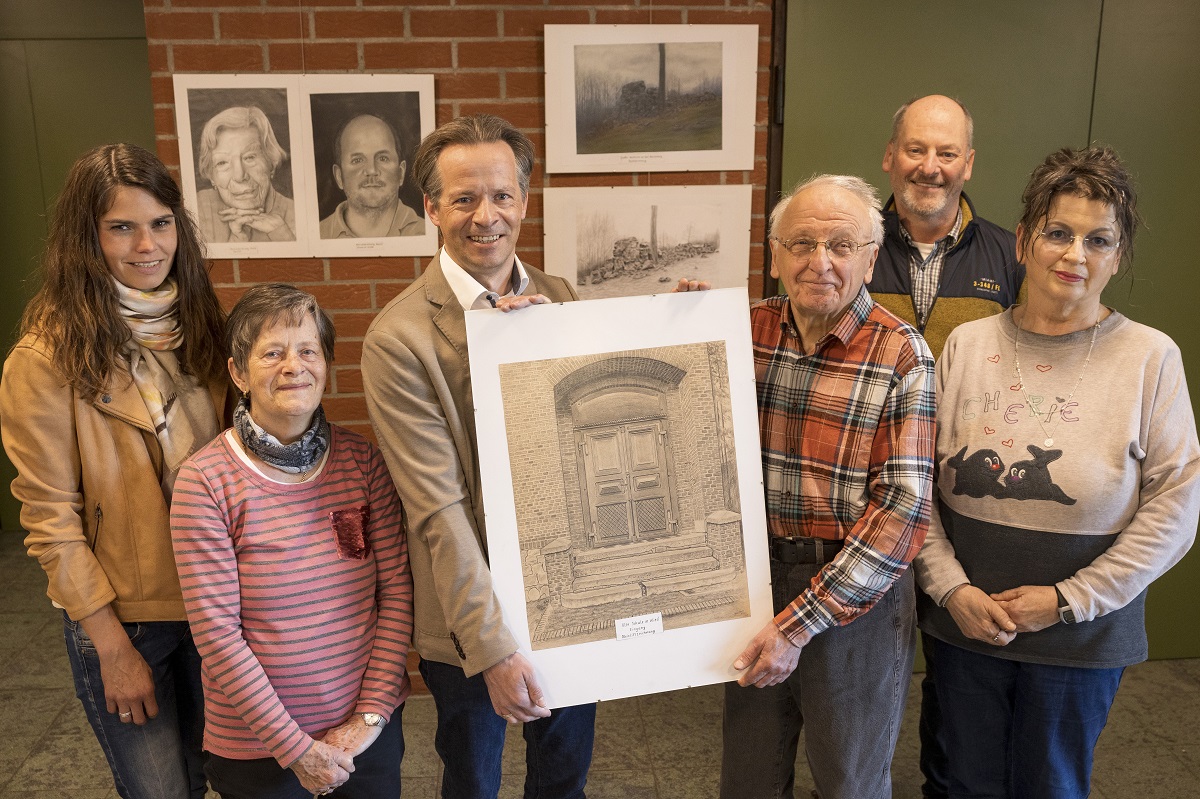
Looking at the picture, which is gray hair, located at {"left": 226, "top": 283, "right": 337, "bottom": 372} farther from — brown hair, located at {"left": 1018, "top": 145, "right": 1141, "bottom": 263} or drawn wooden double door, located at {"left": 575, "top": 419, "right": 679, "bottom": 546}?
brown hair, located at {"left": 1018, "top": 145, "right": 1141, "bottom": 263}

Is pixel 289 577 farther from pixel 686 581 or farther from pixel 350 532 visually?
pixel 686 581

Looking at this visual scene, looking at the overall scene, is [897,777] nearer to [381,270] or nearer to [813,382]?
[813,382]

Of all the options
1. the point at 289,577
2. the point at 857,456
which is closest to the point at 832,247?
the point at 857,456

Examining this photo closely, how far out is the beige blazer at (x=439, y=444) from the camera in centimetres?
163

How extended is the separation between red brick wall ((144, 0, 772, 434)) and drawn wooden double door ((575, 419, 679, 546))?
4.42 ft

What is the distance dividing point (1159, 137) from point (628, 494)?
256 centimetres

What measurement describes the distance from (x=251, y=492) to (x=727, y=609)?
0.98 m

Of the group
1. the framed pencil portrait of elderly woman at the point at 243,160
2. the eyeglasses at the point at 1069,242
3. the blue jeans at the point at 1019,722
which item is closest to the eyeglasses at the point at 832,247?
the eyeglasses at the point at 1069,242

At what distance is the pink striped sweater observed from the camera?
1603 millimetres

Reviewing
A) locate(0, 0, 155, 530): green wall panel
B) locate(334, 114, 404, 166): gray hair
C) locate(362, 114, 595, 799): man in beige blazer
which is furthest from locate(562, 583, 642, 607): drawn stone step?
locate(0, 0, 155, 530): green wall panel

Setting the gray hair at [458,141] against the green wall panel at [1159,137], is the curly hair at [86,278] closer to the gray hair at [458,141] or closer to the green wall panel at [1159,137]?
the gray hair at [458,141]

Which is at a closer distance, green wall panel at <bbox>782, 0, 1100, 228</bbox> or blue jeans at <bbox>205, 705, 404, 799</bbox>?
blue jeans at <bbox>205, 705, 404, 799</bbox>

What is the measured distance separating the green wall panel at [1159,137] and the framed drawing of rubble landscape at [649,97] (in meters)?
1.28

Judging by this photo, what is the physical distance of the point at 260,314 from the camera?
1.65 m
